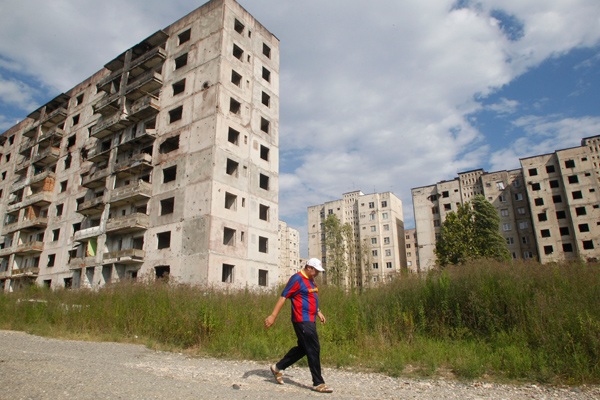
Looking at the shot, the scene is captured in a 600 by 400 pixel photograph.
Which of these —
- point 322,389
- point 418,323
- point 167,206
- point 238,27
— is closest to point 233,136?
point 167,206

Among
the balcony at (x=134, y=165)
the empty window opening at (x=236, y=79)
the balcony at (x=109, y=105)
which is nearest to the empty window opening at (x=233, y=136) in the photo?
the empty window opening at (x=236, y=79)

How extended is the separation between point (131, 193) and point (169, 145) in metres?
4.82

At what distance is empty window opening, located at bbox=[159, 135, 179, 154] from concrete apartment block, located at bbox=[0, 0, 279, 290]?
0.30ft

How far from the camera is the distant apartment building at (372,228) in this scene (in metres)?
69.5

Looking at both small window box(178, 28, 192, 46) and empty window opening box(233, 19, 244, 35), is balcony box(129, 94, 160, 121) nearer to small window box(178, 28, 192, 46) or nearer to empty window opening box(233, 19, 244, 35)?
small window box(178, 28, 192, 46)

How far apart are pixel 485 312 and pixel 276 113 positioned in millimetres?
26254

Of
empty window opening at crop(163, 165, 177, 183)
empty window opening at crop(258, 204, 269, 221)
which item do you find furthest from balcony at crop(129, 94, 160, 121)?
empty window opening at crop(258, 204, 269, 221)

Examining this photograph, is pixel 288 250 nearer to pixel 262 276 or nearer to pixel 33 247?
pixel 33 247

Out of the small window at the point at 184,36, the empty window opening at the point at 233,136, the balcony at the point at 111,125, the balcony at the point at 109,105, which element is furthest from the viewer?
the balcony at the point at 109,105

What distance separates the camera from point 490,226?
3888 cm

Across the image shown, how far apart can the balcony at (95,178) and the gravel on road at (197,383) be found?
26673 mm

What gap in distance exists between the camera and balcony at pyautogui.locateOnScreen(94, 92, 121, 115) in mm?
32750

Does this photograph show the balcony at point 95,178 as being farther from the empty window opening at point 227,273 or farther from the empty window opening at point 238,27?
the empty window opening at point 238,27

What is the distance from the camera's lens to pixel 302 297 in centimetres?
573
